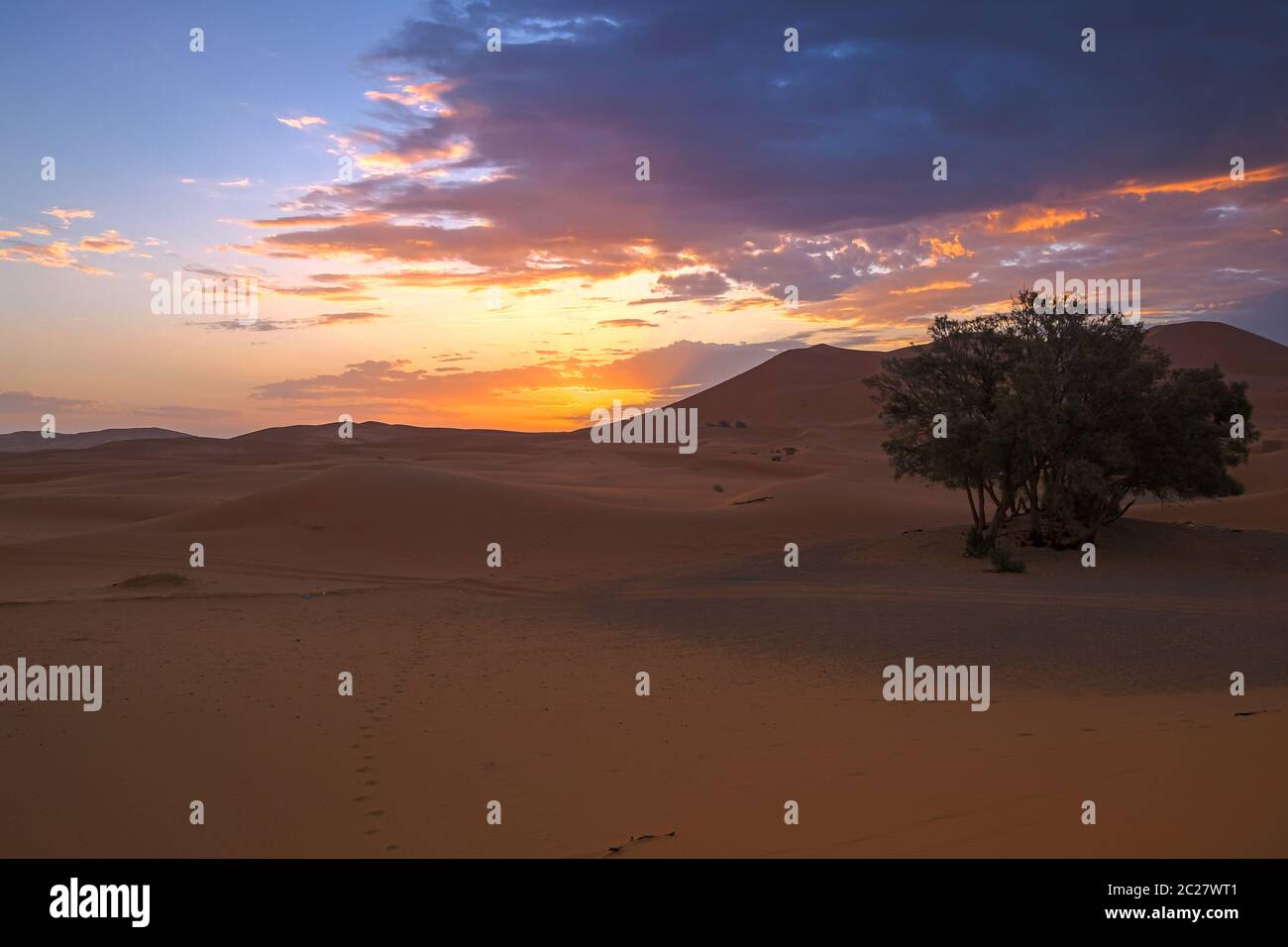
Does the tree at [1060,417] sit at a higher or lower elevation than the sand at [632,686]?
higher

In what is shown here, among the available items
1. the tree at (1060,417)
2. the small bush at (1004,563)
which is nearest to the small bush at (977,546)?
the tree at (1060,417)

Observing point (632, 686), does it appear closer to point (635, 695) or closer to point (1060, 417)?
point (635, 695)

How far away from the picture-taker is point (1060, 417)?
1864 centimetres

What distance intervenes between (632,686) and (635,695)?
455mm

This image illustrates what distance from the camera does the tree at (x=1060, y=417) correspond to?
1911cm

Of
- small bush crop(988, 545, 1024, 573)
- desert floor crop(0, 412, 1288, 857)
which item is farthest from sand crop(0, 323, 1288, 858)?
small bush crop(988, 545, 1024, 573)

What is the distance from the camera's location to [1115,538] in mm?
21375

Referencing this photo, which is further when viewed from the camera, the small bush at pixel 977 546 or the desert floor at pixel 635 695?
the small bush at pixel 977 546

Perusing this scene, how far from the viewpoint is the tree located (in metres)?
19.1

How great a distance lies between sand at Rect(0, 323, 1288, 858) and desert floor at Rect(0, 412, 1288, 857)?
0.05 metres

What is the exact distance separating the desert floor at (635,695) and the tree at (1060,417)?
1.66m

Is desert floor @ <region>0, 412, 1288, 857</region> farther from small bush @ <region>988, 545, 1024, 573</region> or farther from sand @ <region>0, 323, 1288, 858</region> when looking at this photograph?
small bush @ <region>988, 545, 1024, 573</region>

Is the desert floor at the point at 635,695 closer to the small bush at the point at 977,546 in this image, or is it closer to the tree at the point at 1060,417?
the small bush at the point at 977,546
